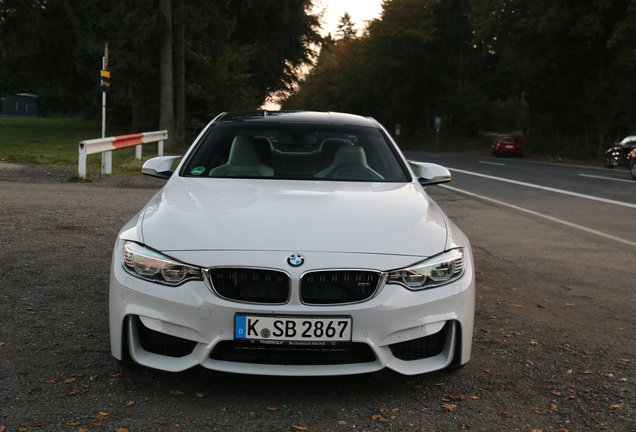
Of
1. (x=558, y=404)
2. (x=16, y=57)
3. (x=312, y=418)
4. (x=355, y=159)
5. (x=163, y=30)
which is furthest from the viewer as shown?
(x=16, y=57)

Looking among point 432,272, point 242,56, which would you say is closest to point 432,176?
point 432,272

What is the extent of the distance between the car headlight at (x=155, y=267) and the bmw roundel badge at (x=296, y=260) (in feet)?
1.39

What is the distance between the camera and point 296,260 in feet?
10.7

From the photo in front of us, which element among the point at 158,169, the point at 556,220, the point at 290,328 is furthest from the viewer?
the point at 556,220

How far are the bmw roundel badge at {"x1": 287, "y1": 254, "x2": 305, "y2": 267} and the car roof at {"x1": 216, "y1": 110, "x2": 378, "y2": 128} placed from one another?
7.29ft

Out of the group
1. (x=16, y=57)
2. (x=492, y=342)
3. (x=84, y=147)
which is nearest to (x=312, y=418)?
(x=492, y=342)

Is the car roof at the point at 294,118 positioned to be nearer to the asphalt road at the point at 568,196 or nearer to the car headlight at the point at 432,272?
the car headlight at the point at 432,272

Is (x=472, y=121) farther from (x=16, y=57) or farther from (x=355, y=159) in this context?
(x=355, y=159)

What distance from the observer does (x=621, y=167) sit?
2981 cm

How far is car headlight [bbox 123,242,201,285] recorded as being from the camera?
3.28m

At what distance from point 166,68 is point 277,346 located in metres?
26.1

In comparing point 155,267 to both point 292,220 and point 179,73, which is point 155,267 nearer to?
point 292,220

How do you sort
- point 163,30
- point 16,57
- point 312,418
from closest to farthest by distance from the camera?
point 312,418
point 163,30
point 16,57

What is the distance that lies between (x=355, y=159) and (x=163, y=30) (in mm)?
24390
